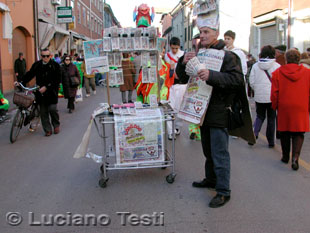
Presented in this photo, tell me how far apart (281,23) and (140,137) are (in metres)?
15.2

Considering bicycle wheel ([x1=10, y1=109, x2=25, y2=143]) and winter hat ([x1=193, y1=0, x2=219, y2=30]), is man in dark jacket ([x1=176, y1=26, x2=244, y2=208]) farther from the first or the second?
bicycle wheel ([x1=10, y1=109, x2=25, y2=143])

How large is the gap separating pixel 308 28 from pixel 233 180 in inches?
541

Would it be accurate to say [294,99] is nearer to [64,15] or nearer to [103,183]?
[103,183]

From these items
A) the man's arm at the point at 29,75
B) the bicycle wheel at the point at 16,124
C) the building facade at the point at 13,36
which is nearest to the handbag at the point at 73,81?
the man's arm at the point at 29,75

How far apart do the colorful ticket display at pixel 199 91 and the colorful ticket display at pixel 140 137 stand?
1.57 ft

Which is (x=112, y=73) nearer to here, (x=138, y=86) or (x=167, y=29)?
(x=138, y=86)

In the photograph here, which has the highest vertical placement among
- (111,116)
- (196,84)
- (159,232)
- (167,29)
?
(167,29)

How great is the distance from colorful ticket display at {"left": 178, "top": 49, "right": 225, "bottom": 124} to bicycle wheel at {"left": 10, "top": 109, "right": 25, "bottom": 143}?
433 cm

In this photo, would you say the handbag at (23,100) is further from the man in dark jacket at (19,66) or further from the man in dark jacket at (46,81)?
the man in dark jacket at (19,66)

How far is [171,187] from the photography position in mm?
4508

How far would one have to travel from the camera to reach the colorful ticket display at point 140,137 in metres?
4.41

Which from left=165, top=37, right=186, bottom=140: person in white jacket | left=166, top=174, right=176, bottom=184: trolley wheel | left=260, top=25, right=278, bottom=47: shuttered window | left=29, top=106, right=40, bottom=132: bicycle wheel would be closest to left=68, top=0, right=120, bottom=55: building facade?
left=260, top=25, right=278, bottom=47: shuttered window

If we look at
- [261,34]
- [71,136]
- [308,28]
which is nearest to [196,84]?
[71,136]

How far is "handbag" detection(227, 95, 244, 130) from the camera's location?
3892mm
